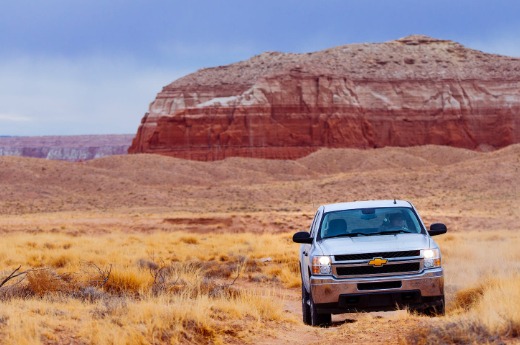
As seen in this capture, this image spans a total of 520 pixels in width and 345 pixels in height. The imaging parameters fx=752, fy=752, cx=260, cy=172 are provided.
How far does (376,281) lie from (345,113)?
92.3 meters

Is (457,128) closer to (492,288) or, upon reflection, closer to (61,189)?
(61,189)

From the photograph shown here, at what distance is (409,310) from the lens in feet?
32.0

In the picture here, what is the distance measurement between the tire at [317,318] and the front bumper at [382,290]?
0.36 metres

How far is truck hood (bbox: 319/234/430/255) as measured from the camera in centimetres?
929

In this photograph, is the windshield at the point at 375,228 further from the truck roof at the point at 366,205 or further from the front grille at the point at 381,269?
the front grille at the point at 381,269

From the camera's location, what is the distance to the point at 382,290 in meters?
9.16

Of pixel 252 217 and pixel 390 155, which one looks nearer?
pixel 252 217

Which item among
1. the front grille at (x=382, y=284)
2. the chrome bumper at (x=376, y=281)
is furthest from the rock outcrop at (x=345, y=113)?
the front grille at (x=382, y=284)

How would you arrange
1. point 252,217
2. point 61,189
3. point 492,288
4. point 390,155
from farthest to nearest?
point 390,155 → point 61,189 → point 252,217 → point 492,288

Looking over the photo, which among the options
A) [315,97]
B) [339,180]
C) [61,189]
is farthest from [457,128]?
[61,189]

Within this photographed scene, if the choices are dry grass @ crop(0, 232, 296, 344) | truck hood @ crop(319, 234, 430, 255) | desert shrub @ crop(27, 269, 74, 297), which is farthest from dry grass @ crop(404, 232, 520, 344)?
desert shrub @ crop(27, 269, 74, 297)

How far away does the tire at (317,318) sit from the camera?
959 cm

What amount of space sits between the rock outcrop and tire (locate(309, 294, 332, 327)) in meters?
88.2

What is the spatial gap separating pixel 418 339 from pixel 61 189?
5939 cm
